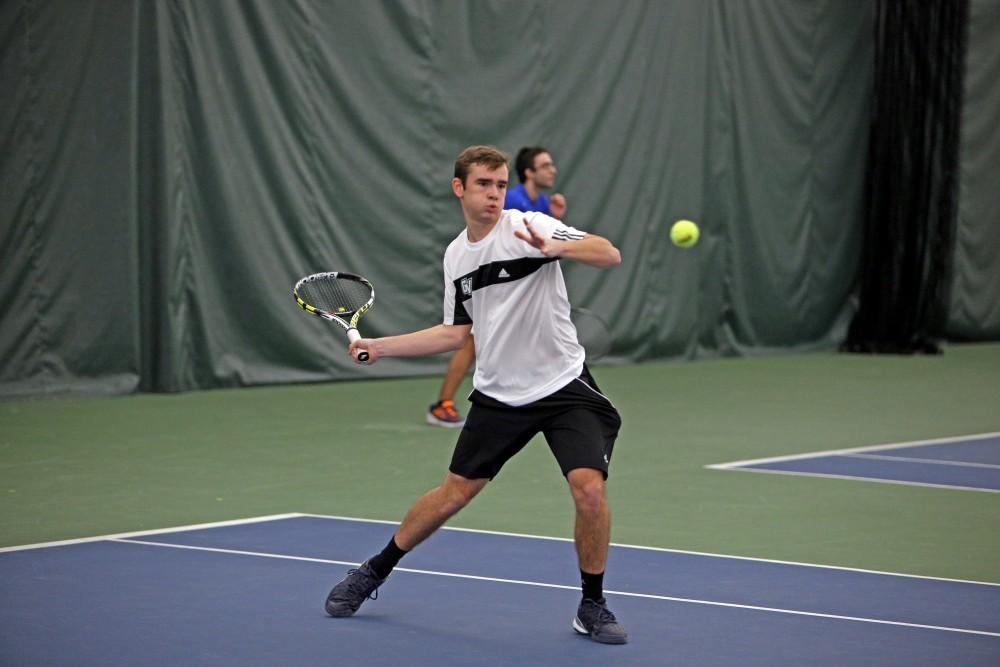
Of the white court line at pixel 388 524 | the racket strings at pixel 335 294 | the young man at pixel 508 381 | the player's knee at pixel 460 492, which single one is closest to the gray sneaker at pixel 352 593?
the young man at pixel 508 381

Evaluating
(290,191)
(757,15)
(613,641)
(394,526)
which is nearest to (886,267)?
(757,15)

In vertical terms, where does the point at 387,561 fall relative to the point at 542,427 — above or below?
below

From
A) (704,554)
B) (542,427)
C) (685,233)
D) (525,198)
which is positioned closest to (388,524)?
(704,554)

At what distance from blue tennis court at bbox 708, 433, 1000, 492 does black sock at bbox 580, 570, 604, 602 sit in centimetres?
335

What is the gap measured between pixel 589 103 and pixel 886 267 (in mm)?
3917

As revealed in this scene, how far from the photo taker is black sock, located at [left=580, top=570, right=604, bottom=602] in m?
4.47

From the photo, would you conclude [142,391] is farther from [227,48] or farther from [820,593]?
[820,593]

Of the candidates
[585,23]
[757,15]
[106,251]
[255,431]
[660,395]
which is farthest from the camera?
[757,15]

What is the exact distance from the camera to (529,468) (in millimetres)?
7809

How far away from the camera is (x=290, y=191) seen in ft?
38.1

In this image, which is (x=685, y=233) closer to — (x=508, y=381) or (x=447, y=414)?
(x=447, y=414)

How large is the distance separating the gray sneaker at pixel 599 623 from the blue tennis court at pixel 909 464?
337 cm

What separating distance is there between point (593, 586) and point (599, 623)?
0.38ft

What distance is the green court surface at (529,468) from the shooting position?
20.2 feet
